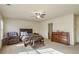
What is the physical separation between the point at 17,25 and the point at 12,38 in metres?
0.30

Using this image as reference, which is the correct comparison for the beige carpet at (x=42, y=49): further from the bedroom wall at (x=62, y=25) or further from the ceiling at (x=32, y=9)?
the ceiling at (x=32, y=9)

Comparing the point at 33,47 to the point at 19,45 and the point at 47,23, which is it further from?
the point at 47,23

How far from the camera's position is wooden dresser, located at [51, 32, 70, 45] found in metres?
2.32

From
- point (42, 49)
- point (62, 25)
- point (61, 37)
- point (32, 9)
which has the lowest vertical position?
point (42, 49)

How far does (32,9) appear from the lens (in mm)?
2219

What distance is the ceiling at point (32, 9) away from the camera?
2.16 meters

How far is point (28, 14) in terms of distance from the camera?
7.59 feet

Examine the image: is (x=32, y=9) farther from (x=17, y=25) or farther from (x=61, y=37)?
(x=61, y=37)

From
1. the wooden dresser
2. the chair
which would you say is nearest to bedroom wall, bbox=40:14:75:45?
the wooden dresser

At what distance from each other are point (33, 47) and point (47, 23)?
64cm

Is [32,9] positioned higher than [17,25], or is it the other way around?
[32,9]

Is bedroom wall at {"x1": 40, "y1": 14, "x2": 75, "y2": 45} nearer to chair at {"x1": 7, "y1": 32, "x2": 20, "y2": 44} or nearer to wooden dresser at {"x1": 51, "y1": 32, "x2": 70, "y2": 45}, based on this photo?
wooden dresser at {"x1": 51, "y1": 32, "x2": 70, "y2": 45}

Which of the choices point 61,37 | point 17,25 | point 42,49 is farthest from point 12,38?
point 61,37

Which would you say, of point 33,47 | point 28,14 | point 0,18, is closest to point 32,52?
point 33,47
